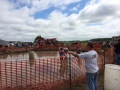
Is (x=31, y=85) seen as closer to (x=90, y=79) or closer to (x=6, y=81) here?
(x=6, y=81)

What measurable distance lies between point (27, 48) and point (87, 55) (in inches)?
1225

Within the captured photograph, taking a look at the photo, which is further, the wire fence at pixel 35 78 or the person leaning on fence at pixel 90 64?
the wire fence at pixel 35 78

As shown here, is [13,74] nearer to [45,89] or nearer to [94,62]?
[45,89]

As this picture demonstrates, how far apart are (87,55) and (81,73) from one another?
2.81 meters

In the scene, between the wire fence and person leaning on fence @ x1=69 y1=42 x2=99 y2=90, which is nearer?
person leaning on fence @ x1=69 y1=42 x2=99 y2=90

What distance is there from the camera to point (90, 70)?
15.6ft

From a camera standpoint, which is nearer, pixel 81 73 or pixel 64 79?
pixel 64 79

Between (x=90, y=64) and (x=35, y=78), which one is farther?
(x=35, y=78)

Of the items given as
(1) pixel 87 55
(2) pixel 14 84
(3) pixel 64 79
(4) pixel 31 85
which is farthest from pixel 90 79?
(2) pixel 14 84

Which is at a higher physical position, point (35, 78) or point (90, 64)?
point (90, 64)

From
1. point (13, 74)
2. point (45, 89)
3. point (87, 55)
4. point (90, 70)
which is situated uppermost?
point (87, 55)

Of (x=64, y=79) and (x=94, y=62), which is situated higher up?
(x=94, y=62)

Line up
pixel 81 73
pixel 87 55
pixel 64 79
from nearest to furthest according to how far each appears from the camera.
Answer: pixel 87 55, pixel 64 79, pixel 81 73

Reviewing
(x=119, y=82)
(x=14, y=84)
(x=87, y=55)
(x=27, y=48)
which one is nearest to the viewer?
(x=87, y=55)
